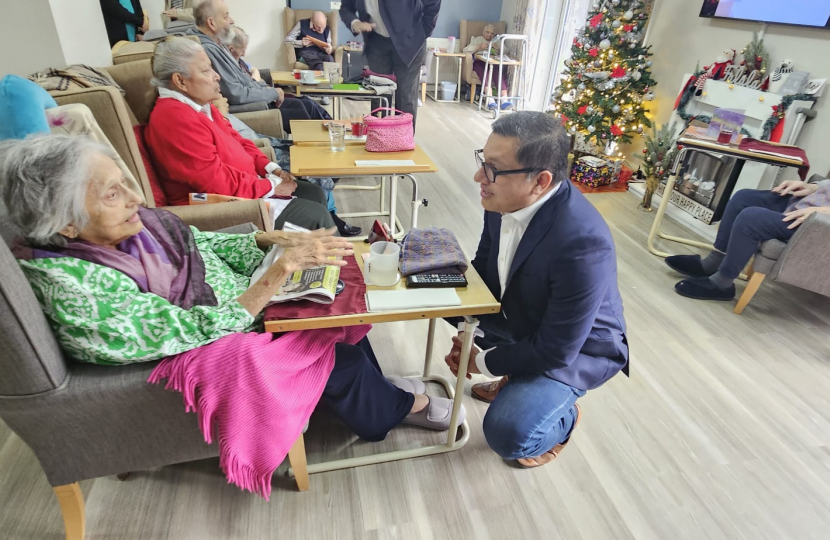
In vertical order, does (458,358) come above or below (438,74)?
below

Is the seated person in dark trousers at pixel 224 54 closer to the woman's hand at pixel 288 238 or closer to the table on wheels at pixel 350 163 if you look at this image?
the table on wheels at pixel 350 163

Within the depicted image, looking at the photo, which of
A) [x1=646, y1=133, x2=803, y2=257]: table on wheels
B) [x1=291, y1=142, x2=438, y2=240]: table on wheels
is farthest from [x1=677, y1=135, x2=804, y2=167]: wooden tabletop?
[x1=291, y1=142, x2=438, y2=240]: table on wheels

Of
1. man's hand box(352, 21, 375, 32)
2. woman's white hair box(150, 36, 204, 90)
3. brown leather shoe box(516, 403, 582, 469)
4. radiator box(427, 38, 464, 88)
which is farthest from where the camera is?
radiator box(427, 38, 464, 88)

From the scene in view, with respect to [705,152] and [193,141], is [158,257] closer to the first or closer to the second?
[193,141]

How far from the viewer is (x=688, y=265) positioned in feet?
9.34

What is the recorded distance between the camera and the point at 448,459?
5.38 feet

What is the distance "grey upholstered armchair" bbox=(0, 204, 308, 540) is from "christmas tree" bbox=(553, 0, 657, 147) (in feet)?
13.4

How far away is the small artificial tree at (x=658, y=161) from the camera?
364 cm

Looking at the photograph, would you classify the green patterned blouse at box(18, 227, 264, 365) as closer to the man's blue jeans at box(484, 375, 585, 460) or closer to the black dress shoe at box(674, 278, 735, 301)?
the man's blue jeans at box(484, 375, 585, 460)

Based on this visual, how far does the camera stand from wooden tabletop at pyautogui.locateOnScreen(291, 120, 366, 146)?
8.21ft

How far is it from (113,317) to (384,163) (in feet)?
4.88

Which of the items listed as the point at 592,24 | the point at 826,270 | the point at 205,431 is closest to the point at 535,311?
the point at 205,431

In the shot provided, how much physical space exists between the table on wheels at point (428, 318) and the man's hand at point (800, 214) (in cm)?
186

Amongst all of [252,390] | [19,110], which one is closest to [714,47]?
[252,390]
